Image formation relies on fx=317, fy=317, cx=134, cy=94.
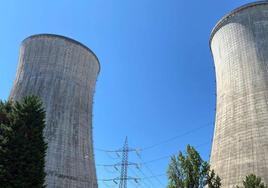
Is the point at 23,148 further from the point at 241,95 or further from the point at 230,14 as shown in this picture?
the point at 230,14

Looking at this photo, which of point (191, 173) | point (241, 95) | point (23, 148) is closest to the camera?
point (23, 148)

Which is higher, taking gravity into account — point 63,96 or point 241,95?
point 63,96

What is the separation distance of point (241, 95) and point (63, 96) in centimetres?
718

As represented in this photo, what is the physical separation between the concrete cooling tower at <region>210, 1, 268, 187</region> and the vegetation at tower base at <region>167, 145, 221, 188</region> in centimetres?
85

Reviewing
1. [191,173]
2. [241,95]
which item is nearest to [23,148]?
[191,173]

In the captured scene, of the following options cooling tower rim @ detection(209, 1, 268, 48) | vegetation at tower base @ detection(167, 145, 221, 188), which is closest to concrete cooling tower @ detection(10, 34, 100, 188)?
vegetation at tower base @ detection(167, 145, 221, 188)

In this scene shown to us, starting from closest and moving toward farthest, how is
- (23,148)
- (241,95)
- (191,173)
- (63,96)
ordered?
(23,148)
(191,173)
(241,95)
(63,96)

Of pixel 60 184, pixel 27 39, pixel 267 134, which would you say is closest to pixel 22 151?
pixel 60 184

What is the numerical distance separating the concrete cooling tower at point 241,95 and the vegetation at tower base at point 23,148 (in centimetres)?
631

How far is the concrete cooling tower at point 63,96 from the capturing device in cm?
1234

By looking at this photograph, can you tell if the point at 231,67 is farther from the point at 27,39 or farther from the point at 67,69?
the point at 27,39

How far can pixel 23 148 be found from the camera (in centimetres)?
727

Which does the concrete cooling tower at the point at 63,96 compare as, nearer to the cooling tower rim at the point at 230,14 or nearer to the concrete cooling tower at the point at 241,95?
the concrete cooling tower at the point at 241,95

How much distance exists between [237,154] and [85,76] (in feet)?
24.8
